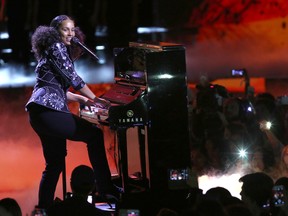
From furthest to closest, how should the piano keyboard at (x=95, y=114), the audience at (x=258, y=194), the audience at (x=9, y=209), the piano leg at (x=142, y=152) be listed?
the piano leg at (x=142, y=152), the piano keyboard at (x=95, y=114), the audience at (x=258, y=194), the audience at (x=9, y=209)

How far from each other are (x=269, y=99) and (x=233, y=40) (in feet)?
14.3

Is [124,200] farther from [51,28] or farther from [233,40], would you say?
[233,40]

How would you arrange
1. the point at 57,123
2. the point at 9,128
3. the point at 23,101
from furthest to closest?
the point at 23,101 → the point at 9,128 → the point at 57,123

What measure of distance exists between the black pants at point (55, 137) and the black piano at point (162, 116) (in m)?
0.24

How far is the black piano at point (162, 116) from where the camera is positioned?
666 centimetres

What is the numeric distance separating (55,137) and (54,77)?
49 centimetres

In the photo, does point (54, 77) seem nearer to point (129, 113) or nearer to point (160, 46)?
point (129, 113)

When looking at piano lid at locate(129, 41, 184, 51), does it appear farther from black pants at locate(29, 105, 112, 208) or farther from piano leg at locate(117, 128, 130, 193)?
black pants at locate(29, 105, 112, 208)

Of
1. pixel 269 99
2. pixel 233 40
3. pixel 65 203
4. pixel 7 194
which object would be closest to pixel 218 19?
pixel 233 40

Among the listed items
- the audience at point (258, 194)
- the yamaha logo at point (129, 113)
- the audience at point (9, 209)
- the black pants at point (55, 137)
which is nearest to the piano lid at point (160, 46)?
the yamaha logo at point (129, 113)

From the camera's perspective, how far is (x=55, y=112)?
251 inches

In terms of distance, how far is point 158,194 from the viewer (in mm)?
6793

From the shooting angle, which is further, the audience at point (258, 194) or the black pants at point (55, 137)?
the black pants at point (55, 137)

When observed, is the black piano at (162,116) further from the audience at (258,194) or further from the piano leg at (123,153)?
the audience at (258,194)
